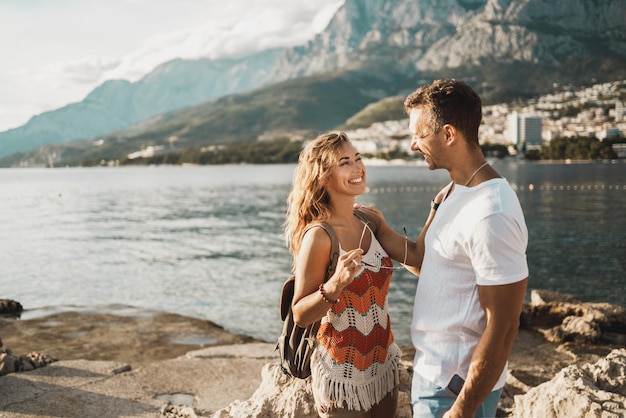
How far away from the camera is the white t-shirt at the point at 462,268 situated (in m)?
2.06

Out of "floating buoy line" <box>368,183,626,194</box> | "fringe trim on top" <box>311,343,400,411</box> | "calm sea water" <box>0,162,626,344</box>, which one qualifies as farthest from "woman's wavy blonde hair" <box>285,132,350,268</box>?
"floating buoy line" <box>368,183,626,194</box>

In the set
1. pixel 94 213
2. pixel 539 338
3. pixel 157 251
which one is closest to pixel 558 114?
pixel 94 213

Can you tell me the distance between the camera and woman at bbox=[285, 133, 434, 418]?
8.82 ft

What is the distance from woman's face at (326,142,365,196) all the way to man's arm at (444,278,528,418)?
3.08 ft

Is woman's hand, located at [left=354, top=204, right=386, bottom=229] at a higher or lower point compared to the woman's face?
lower

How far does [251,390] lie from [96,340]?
627cm

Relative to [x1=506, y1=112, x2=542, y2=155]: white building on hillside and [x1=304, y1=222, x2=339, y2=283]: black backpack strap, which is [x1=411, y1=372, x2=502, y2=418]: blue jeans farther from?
[x1=506, y1=112, x2=542, y2=155]: white building on hillside

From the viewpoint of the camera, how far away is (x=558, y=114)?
7347 inches

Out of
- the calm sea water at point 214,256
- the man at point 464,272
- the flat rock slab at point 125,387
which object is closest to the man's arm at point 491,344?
the man at point 464,272

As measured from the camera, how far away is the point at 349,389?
2746 millimetres

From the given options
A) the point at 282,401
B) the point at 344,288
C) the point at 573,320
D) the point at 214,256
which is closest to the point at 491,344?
the point at 344,288

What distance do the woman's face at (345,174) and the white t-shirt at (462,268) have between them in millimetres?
577

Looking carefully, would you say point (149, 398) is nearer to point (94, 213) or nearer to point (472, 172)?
point (472, 172)

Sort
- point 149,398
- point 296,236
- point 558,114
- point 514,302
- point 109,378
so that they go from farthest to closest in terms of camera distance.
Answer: point 558,114, point 109,378, point 149,398, point 296,236, point 514,302
